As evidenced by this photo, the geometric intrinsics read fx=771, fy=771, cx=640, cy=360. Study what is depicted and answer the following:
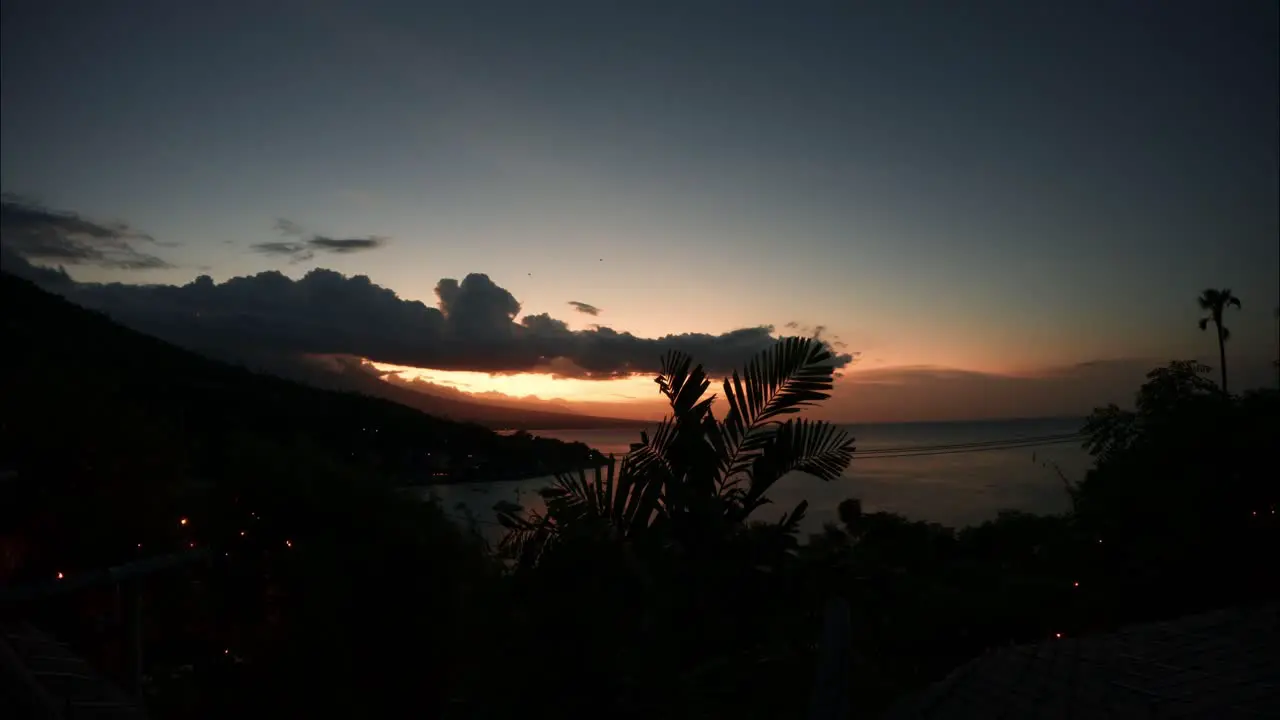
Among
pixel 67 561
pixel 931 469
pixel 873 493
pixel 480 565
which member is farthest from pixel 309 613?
pixel 931 469

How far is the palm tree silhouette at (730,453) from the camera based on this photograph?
16.3 feet

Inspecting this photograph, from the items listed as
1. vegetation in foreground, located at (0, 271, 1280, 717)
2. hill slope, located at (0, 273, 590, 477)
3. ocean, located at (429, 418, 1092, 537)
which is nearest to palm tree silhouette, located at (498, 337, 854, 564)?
vegetation in foreground, located at (0, 271, 1280, 717)

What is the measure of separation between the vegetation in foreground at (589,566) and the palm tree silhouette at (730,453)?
0.06ft

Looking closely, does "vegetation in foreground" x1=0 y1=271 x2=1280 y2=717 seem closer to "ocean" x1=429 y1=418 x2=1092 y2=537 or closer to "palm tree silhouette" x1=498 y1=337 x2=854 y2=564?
"palm tree silhouette" x1=498 y1=337 x2=854 y2=564

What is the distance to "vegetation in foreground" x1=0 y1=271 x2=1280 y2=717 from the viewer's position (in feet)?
12.7

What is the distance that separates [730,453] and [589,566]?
1.60 m

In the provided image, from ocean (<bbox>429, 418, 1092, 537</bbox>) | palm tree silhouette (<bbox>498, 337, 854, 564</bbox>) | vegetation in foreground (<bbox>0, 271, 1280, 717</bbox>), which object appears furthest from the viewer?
ocean (<bbox>429, 418, 1092, 537</bbox>)

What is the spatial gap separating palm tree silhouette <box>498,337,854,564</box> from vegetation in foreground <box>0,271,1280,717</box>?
0.02 metres

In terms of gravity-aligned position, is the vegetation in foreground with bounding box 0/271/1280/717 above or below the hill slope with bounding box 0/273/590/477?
below

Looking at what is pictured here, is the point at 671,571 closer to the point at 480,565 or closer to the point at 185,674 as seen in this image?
the point at 480,565

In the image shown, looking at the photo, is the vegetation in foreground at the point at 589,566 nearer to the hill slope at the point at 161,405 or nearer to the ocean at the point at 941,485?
the hill slope at the point at 161,405

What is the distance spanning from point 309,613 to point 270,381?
46.9 ft

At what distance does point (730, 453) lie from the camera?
512cm

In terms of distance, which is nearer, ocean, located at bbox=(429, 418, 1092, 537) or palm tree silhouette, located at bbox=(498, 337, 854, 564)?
palm tree silhouette, located at bbox=(498, 337, 854, 564)
